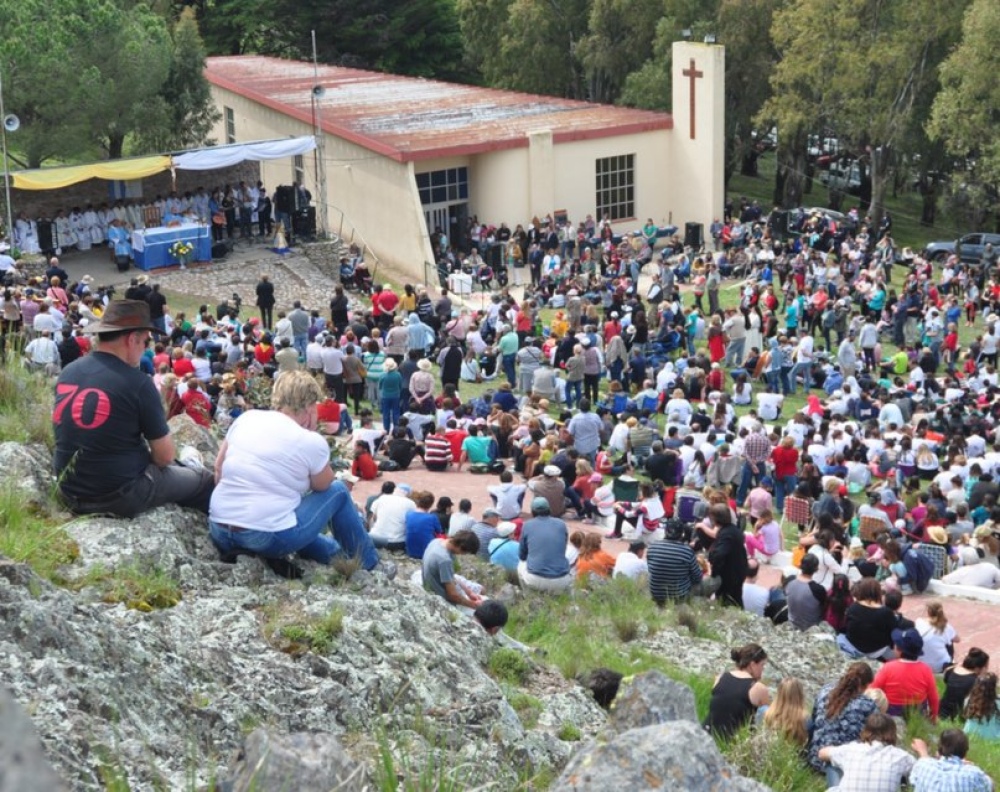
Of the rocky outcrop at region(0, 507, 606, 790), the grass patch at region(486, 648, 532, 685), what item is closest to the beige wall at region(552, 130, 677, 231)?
the grass patch at region(486, 648, 532, 685)

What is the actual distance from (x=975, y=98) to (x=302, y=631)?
117 ft

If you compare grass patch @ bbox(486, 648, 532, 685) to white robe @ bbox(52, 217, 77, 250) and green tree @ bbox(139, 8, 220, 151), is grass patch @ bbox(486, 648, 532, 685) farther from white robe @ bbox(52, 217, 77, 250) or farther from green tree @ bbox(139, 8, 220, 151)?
green tree @ bbox(139, 8, 220, 151)

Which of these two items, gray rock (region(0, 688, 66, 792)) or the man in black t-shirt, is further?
the man in black t-shirt

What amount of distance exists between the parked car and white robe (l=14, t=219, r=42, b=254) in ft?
72.0

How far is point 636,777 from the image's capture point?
17.6 feet

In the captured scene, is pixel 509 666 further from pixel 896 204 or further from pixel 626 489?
pixel 896 204

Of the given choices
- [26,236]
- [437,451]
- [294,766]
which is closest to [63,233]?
[26,236]

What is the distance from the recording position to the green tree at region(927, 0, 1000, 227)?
3816cm

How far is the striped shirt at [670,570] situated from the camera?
12594 mm

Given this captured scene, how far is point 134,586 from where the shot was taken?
24.0ft

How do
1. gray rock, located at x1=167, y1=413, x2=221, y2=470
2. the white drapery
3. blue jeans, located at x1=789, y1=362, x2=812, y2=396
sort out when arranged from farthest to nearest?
the white drapery < blue jeans, located at x1=789, y1=362, x2=812, y2=396 < gray rock, located at x1=167, y1=413, x2=221, y2=470

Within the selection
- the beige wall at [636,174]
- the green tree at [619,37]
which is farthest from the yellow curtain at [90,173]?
the green tree at [619,37]

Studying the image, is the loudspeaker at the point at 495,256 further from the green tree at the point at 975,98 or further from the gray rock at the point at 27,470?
the gray rock at the point at 27,470

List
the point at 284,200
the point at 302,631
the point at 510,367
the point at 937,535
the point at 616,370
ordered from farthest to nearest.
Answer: the point at 284,200 → the point at 616,370 → the point at 510,367 → the point at 937,535 → the point at 302,631
